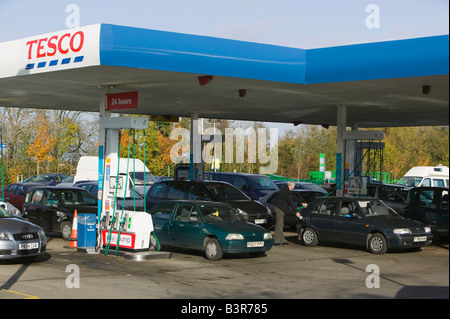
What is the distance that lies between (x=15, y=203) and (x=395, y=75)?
65.3 feet

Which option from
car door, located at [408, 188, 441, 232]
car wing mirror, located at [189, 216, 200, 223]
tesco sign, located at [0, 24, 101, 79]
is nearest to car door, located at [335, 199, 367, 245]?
car door, located at [408, 188, 441, 232]

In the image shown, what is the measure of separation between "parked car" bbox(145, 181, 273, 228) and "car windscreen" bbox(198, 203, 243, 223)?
3.94 meters

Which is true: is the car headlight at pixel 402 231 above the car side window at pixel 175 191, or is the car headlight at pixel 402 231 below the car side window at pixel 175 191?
below

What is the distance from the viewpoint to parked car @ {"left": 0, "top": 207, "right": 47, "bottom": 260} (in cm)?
1359

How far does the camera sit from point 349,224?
680 inches

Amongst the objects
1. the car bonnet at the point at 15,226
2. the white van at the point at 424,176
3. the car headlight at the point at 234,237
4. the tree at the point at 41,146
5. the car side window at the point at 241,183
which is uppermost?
the tree at the point at 41,146

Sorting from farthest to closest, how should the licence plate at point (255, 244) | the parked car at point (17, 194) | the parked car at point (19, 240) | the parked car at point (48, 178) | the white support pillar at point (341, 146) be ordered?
the parked car at point (48, 178) < the parked car at point (17, 194) < the white support pillar at point (341, 146) < the licence plate at point (255, 244) < the parked car at point (19, 240)

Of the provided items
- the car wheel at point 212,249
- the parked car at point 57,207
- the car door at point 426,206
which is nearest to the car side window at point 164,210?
the car wheel at point 212,249

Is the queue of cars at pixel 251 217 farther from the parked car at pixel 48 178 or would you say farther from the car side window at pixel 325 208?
the parked car at pixel 48 178

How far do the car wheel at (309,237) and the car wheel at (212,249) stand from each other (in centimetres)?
393

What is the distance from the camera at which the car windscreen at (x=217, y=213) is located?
1595 cm

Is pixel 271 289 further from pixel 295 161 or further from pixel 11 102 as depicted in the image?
pixel 295 161
